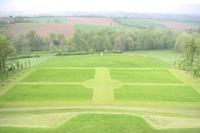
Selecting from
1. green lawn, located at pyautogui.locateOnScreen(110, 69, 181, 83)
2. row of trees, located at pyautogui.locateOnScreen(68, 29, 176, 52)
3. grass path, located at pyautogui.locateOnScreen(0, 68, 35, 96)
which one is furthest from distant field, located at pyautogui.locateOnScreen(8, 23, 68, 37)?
green lawn, located at pyautogui.locateOnScreen(110, 69, 181, 83)

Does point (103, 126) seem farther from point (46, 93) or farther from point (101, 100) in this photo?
point (46, 93)

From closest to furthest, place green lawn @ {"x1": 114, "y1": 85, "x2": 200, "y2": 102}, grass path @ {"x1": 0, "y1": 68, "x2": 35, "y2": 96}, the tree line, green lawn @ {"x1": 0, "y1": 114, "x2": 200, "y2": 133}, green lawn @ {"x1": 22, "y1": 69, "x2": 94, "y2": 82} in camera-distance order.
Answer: green lawn @ {"x1": 0, "y1": 114, "x2": 200, "y2": 133} → green lawn @ {"x1": 114, "y1": 85, "x2": 200, "y2": 102} → grass path @ {"x1": 0, "y1": 68, "x2": 35, "y2": 96} → green lawn @ {"x1": 22, "y1": 69, "x2": 94, "y2": 82} → the tree line

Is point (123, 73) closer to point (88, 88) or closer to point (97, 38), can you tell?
point (88, 88)

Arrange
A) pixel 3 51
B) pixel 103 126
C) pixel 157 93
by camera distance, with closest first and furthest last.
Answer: pixel 103 126
pixel 157 93
pixel 3 51

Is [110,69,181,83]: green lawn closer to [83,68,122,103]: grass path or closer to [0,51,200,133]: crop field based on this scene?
[0,51,200,133]: crop field

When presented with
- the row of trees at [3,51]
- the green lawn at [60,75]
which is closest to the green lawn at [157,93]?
the green lawn at [60,75]

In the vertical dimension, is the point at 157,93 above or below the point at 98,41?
below

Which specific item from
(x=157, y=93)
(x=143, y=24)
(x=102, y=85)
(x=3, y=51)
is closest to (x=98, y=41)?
(x=3, y=51)
